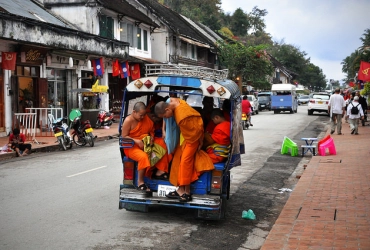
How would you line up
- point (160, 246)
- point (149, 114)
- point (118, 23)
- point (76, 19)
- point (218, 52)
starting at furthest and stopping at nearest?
1. point (218, 52)
2. point (118, 23)
3. point (76, 19)
4. point (149, 114)
5. point (160, 246)

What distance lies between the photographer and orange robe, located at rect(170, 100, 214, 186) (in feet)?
21.9

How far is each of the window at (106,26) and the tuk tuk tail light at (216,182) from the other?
943 inches

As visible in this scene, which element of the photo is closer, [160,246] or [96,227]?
[160,246]

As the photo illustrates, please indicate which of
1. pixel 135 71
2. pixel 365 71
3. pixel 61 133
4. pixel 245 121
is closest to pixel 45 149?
pixel 61 133

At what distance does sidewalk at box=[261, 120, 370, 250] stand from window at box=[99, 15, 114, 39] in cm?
2007

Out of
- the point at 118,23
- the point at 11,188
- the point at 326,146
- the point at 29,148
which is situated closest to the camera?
the point at 11,188

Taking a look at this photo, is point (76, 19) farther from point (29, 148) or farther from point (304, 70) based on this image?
point (304, 70)

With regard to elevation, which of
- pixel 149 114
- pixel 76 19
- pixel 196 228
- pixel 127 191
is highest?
pixel 76 19

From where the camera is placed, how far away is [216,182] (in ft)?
22.7

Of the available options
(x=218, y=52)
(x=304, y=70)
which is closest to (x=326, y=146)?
(x=218, y=52)

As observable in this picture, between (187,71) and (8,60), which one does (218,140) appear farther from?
(8,60)

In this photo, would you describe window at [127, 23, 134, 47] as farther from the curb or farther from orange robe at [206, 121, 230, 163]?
orange robe at [206, 121, 230, 163]

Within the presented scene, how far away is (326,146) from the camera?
14336mm

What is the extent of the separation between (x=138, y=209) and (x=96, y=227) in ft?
2.58
